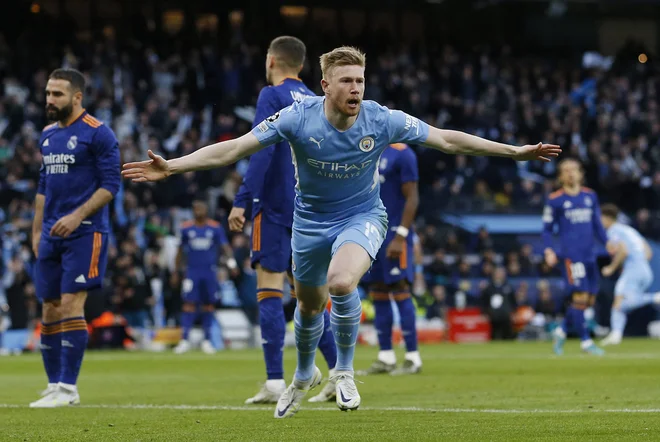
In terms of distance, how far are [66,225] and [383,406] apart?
274cm

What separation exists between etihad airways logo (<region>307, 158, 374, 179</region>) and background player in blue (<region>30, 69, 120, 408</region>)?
254 centimetres

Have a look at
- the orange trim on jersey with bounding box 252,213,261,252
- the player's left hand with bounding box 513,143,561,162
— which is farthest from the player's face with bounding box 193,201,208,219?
the player's left hand with bounding box 513,143,561,162

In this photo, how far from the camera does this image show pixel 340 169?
22.4 feet

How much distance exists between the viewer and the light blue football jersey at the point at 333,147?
266 inches

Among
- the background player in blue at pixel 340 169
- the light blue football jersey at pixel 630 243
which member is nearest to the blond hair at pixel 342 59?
the background player in blue at pixel 340 169

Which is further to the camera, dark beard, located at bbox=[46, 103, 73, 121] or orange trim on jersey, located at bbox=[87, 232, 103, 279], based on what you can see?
dark beard, located at bbox=[46, 103, 73, 121]

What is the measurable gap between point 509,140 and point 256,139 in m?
24.5

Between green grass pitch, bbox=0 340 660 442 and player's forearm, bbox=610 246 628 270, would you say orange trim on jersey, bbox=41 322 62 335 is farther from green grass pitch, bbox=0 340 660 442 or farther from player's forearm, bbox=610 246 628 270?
player's forearm, bbox=610 246 628 270

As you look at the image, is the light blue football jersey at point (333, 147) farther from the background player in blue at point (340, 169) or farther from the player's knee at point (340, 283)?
the player's knee at point (340, 283)

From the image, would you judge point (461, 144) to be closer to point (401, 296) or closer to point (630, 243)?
point (401, 296)

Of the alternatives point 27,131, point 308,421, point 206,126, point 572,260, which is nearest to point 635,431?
point 308,421

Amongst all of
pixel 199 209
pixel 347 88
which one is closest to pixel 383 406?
pixel 347 88

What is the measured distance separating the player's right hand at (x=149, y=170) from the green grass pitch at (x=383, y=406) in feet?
4.51

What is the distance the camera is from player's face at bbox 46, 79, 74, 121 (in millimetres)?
8938
